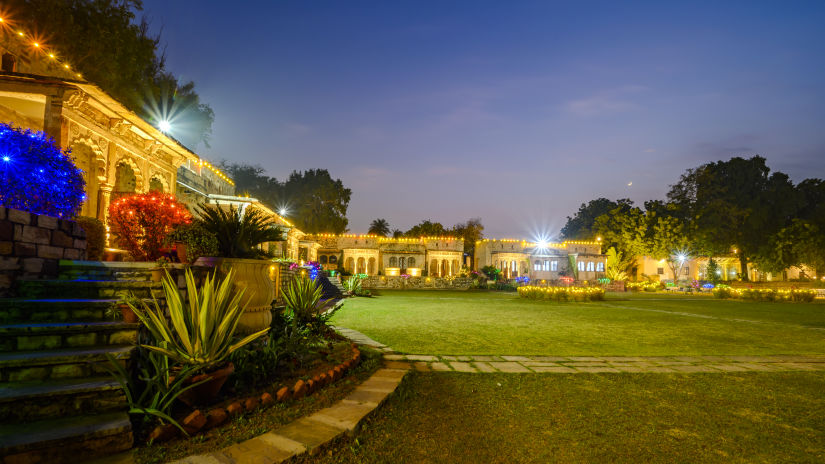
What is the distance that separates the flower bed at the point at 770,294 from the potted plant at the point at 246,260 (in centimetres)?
2527

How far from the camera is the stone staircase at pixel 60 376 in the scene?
2100 mm

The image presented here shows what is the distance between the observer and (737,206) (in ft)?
141

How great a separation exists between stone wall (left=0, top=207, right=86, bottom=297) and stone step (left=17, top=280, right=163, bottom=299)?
0.19m

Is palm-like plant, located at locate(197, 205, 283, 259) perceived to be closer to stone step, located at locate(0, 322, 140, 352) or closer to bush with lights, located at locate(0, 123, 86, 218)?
bush with lights, located at locate(0, 123, 86, 218)

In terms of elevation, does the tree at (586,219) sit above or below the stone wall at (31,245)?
above

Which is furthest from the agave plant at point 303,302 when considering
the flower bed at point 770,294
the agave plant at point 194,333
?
the flower bed at point 770,294

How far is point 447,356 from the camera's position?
520 centimetres

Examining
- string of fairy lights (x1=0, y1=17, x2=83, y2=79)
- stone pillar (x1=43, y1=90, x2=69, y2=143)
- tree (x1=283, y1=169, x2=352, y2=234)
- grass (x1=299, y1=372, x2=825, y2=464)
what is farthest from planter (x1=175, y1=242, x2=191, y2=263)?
tree (x1=283, y1=169, x2=352, y2=234)

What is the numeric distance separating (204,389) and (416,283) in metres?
26.7

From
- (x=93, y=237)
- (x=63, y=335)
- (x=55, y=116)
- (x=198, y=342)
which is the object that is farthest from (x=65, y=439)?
(x=55, y=116)

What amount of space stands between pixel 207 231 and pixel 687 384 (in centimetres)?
569

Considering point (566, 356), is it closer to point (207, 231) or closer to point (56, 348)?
point (207, 231)

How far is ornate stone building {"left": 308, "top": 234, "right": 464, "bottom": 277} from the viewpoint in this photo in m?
38.5

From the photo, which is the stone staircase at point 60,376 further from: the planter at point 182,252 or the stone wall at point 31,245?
the planter at point 182,252
